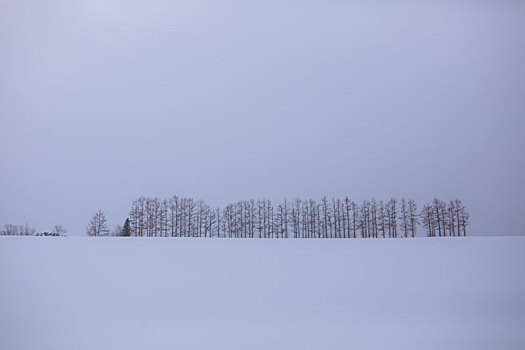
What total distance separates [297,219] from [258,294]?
2.07 m

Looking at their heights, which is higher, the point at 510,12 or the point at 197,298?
the point at 510,12

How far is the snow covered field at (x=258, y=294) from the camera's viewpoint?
2391 mm

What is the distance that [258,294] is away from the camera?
123 inches

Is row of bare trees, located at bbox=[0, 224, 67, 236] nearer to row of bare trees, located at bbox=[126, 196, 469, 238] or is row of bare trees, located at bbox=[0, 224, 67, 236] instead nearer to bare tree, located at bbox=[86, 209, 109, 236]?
bare tree, located at bbox=[86, 209, 109, 236]

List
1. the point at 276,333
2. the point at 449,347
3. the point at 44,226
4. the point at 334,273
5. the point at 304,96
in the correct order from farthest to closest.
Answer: the point at 304,96 < the point at 44,226 < the point at 334,273 < the point at 276,333 < the point at 449,347

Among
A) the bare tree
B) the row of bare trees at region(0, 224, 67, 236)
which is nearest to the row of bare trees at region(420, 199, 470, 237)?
Result: the bare tree

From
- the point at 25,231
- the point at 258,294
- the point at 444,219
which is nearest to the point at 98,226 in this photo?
the point at 25,231

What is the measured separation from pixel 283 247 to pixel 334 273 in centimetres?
89

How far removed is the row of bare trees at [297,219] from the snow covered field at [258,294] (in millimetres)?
445

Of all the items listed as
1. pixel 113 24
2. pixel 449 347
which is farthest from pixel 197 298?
pixel 113 24

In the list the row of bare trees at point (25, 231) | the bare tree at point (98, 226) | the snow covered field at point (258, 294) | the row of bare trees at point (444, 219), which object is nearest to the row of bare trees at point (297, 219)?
the row of bare trees at point (444, 219)

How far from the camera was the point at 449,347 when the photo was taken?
229cm

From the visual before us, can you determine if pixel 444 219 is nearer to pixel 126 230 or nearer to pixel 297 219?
pixel 297 219

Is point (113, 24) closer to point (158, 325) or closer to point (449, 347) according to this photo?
point (158, 325)
